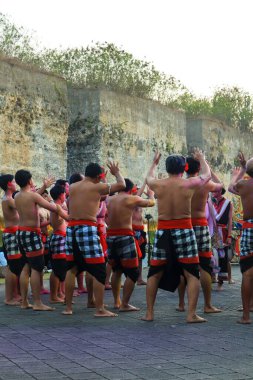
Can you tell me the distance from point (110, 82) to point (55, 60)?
201 cm

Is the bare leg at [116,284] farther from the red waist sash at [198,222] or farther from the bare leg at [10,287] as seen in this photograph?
the bare leg at [10,287]

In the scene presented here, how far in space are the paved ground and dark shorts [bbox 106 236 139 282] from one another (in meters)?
0.58

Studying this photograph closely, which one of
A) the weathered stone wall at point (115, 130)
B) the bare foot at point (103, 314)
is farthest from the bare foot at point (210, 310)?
the weathered stone wall at point (115, 130)

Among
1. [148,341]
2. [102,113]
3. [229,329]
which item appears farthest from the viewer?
[102,113]

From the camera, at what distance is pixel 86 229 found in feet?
29.8

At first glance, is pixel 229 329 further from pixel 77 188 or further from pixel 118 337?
pixel 77 188

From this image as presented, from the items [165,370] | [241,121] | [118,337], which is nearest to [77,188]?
[118,337]

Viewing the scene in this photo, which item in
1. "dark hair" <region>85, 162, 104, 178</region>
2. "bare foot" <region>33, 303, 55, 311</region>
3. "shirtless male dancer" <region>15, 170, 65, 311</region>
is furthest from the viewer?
"shirtless male dancer" <region>15, 170, 65, 311</region>

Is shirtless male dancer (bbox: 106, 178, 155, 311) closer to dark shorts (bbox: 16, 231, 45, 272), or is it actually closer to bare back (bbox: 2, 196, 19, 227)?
dark shorts (bbox: 16, 231, 45, 272)

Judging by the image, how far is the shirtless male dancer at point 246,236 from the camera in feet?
27.2

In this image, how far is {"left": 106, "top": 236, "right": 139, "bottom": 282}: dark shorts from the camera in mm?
9539

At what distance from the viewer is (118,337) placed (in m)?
7.08

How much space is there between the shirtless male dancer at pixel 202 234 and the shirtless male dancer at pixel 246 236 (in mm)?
553

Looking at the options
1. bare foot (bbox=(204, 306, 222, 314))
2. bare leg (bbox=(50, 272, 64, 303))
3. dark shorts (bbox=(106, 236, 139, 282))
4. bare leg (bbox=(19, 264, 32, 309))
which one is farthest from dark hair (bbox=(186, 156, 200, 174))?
bare leg (bbox=(50, 272, 64, 303))
